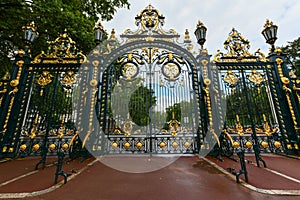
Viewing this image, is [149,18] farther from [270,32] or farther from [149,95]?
[270,32]

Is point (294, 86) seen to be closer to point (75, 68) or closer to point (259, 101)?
point (259, 101)

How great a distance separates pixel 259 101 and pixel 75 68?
6635mm

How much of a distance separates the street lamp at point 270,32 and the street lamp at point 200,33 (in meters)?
2.11

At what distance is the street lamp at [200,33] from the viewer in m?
5.71

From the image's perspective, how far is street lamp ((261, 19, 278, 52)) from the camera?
559cm

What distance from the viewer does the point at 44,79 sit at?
570 cm

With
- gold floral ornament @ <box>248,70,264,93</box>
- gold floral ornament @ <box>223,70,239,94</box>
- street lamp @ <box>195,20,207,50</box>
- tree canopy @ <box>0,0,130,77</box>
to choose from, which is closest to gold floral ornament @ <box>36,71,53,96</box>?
tree canopy @ <box>0,0,130,77</box>

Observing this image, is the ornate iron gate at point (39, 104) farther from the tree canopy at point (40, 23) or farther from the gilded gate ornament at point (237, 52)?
the gilded gate ornament at point (237, 52)

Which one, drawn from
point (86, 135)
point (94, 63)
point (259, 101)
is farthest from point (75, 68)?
Answer: point (259, 101)

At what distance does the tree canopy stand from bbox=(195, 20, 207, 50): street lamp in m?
4.49

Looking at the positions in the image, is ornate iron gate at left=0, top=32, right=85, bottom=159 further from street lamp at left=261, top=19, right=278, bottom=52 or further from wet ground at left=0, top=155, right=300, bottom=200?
street lamp at left=261, top=19, right=278, bottom=52

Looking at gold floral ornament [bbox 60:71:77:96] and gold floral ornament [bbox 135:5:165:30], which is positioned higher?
gold floral ornament [bbox 135:5:165:30]

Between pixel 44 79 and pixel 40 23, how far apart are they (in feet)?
8.35

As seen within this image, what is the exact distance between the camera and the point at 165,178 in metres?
3.07
